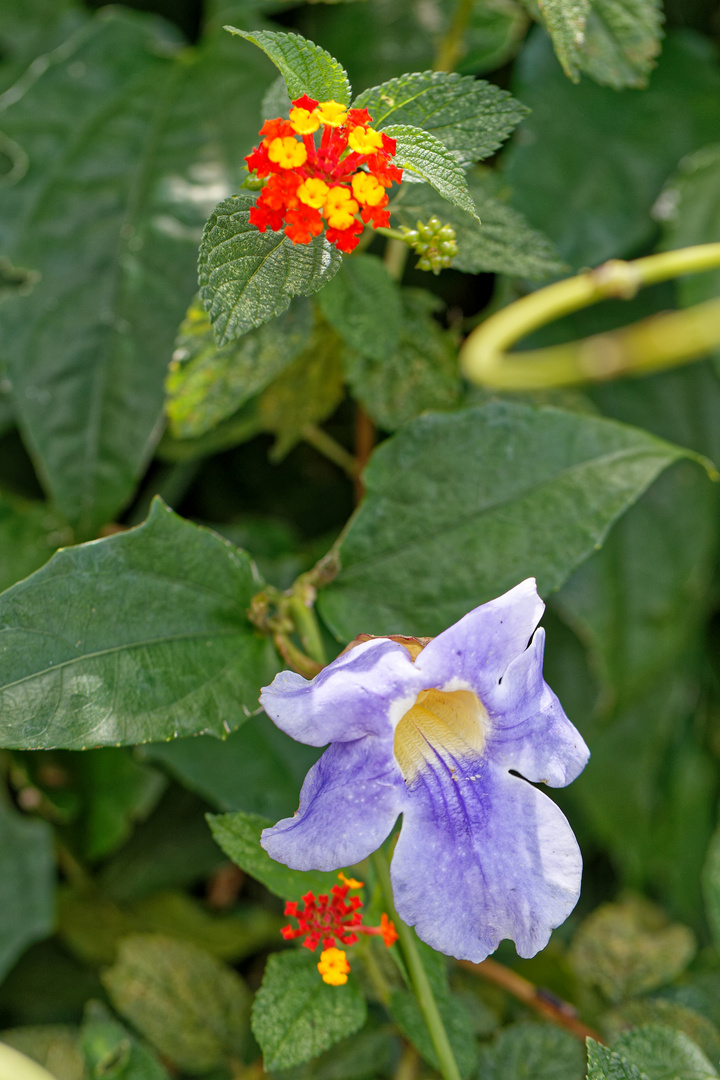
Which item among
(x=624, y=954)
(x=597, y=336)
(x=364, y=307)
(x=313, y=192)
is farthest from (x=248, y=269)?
(x=624, y=954)

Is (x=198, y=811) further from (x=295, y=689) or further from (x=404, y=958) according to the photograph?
(x=295, y=689)

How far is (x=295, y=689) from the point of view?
379 mm

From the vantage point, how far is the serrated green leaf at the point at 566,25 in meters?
0.48

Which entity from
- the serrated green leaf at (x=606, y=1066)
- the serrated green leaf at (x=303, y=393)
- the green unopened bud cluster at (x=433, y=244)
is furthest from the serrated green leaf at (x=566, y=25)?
the serrated green leaf at (x=606, y=1066)

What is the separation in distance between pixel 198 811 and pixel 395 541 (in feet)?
1.36

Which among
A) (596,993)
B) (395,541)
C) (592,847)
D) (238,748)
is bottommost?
(592,847)

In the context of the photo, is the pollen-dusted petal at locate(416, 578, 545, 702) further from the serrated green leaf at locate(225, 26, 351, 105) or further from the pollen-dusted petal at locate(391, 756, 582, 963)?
the serrated green leaf at locate(225, 26, 351, 105)

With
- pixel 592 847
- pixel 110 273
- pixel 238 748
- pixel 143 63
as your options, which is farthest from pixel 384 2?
pixel 592 847

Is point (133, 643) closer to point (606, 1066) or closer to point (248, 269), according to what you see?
point (248, 269)

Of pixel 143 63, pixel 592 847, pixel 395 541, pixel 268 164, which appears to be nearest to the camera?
pixel 268 164

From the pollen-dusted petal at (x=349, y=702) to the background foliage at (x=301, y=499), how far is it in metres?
0.11

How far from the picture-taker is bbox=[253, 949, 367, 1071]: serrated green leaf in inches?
18.1

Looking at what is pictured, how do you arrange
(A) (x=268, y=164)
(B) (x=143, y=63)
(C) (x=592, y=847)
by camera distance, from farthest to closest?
Result: (C) (x=592, y=847), (B) (x=143, y=63), (A) (x=268, y=164)

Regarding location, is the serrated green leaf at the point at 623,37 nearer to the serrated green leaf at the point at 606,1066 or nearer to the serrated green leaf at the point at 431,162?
the serrated green leaf at the point at 431,162
